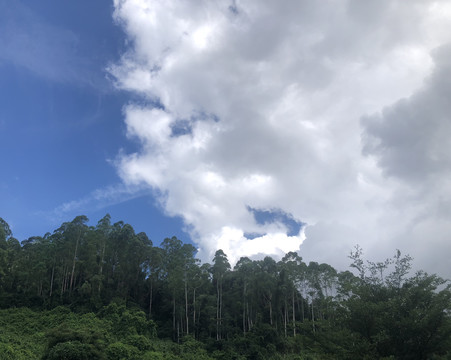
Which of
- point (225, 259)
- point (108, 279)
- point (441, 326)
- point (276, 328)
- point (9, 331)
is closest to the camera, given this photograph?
point (441, 326)

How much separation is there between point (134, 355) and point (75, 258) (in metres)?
20.6

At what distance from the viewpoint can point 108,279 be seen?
44.7 metres

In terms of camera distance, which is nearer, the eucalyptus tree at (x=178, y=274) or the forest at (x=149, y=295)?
the forest at (x=149, y=295)

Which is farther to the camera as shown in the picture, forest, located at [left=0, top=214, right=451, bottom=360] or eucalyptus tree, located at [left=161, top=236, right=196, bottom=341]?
eucalyptus tree, located at [left=161, top=236, right=196, bottom=341]

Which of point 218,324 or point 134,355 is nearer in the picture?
point 134,355

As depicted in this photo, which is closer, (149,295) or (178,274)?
(178,274)

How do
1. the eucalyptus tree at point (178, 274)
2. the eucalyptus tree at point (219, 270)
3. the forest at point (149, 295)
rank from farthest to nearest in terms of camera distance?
the eucalyptus tree at point (219, 270), the eucalyptus tree at point (178, 274), the forest at point (149, 295)

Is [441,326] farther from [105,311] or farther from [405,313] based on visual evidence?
[105,311]

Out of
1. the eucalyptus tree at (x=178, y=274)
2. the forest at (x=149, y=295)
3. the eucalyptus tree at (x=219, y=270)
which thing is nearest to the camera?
the forest at (x=149, y=295)

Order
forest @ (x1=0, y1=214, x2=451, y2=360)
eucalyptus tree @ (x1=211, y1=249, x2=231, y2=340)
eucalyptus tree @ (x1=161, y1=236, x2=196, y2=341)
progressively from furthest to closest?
eucalyptus tree @ (x1=211, y1=249, x2=231, y2=340) → eucalyptus tree @ (x1=161, y1=236, x2=196, y2=341) → forest @ (x1=0, y1=214, x2=451, y2=360)

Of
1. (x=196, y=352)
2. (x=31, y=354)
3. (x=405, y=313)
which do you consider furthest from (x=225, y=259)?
(x=405, y=313)

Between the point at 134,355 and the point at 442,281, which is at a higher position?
the point at 442,281

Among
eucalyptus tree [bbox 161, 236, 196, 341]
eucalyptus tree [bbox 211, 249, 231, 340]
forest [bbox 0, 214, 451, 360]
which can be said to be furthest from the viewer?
eucalyptus tree [bbox 211, 249, 231, 340]

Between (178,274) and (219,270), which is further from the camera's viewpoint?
(219,270)
